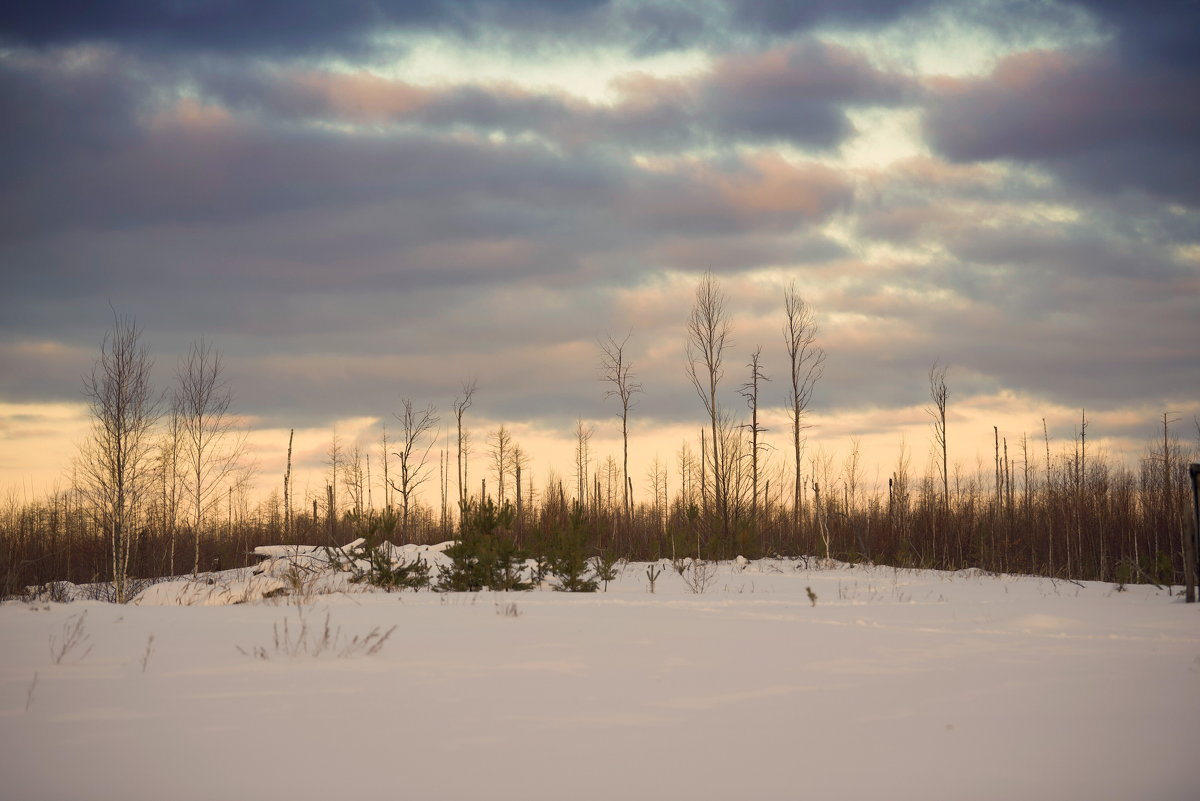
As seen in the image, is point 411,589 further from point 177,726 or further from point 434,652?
point 177,726

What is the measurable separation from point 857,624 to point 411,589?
27.1ft

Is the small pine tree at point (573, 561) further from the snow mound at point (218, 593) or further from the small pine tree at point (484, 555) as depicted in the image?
the snow mound at point (218, 593)

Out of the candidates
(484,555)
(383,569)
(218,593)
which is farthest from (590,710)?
(218,593)

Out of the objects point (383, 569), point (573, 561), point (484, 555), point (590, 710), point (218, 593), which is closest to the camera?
point (590, 710)

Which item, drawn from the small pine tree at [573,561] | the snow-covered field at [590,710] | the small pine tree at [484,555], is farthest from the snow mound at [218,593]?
the snow-covered field at [590,710]

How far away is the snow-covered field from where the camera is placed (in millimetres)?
3826

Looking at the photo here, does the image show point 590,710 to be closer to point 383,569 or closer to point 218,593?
point 383,569

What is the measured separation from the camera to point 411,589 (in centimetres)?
1465

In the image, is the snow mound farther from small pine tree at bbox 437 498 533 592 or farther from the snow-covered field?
the snow-covered field

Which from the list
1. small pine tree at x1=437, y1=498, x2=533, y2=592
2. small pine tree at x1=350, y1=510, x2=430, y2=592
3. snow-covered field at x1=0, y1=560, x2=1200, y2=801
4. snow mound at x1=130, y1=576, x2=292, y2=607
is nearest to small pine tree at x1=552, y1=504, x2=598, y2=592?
small pine tree at x1=437, y1=498, x2=533, y2=592

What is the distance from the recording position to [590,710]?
496 cm

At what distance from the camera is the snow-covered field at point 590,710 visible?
383 cm

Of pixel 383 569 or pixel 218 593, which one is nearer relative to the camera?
pixel 383 569

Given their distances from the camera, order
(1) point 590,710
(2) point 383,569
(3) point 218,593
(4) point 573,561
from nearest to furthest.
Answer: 1. (1) point 590,710
2. (4) point 573,561
3. (2) point 383,569
4. (3) point 218,593
